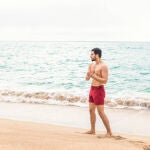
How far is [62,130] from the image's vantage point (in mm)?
7770

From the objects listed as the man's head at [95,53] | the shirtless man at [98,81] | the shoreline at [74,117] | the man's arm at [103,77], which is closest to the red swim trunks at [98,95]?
the shirtless man at [98,81]

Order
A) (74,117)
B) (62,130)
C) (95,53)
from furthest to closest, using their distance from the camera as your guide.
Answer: (74,117)
(62,130)
(95,53)

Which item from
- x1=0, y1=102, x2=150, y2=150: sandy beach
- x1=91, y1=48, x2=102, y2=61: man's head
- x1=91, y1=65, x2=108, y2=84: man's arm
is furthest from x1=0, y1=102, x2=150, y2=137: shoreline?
x1=91, y1=48, x2=102, y2=61: man's head

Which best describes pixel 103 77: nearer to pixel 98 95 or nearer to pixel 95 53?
pixel 98 95

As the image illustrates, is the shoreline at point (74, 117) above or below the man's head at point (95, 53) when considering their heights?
below

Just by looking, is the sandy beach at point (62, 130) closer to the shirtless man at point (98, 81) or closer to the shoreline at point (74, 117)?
the shoreline at point (74, 117)

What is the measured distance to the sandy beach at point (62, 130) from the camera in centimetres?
522

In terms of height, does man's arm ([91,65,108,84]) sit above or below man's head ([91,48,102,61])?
below

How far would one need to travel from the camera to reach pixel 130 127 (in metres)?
9.20

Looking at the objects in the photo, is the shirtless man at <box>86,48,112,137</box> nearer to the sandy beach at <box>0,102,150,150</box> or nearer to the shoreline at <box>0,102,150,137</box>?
the sandy beach at <box>0,102,150,150</box>

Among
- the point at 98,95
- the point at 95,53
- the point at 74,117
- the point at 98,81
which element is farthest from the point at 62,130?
the point at 74,117

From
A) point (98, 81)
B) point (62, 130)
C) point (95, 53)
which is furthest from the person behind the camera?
point (62, 130)

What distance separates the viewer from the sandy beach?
5219 mm

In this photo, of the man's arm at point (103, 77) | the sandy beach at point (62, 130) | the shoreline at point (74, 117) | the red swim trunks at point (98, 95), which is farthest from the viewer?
the shoreline at point (74, 117)
